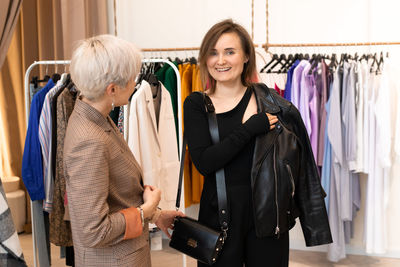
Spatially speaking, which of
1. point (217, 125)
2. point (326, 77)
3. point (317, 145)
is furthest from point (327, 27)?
point (217, 125)

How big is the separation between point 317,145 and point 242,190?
1.68 m

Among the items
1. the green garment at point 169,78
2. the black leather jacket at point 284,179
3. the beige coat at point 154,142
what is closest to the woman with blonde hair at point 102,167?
the black leather jacket at point 284,179

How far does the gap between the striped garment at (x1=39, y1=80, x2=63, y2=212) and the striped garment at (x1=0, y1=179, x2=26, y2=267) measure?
4.22 ft

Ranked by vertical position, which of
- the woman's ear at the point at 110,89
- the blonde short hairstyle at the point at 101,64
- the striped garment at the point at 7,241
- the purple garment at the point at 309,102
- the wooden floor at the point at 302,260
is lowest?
the wooden floor at the point at 302,260

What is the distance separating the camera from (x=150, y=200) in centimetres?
146

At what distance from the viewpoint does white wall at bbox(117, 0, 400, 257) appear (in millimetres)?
3486

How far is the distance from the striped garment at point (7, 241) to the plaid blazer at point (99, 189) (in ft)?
0.57

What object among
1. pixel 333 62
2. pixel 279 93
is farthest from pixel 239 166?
pixel 333 62

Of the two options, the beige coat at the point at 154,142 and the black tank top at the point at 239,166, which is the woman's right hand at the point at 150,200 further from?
the beige coat at the point at 154,142

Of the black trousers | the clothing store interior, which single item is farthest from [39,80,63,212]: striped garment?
the black trousers

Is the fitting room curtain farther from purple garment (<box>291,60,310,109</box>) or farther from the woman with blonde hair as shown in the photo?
the woman with blonde hair

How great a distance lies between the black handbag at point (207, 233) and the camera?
170cm

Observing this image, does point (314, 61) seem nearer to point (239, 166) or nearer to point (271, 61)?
point (271, 61)

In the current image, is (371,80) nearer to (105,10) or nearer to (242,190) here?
(242,190)
